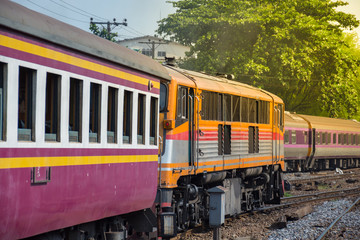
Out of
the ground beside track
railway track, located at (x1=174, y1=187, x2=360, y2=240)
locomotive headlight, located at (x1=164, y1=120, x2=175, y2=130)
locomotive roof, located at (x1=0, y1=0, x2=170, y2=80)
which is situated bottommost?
the ground beside track

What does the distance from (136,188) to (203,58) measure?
27828 mm

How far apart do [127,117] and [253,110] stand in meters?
7.73

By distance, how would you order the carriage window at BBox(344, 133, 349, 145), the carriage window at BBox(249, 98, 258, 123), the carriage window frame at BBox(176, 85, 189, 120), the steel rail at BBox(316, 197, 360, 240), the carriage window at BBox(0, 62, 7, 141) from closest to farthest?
the carriage window at BBox(0, 62, 7, 141) < the carriage window frame at BBox(176, 85, 189, 120) < the steel rail at BBox(316, 197, 360, 240) < the carriage window at BBox(249, 98, 258, 123) < the carriage window at BBox(344, 133, 349, 145)

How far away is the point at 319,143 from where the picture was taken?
39875 mm

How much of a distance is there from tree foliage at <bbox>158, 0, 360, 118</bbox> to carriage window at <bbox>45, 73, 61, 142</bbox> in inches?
1090

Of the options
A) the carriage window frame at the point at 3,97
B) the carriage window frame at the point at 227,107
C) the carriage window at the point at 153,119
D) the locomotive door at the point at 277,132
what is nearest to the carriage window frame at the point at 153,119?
the carriage window at the point at 153,119

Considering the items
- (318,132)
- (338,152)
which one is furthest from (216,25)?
(338,152)

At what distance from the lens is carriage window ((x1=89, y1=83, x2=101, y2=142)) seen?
7586 millimetres

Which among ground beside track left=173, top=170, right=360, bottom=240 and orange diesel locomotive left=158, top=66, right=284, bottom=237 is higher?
orange diesel locomotive left=158, top=66, right=284, bottom=237

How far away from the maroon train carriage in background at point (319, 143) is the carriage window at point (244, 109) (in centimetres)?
1975

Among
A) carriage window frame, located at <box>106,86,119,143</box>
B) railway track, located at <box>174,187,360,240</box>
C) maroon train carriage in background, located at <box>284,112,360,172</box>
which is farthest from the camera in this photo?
maroon train carriage in background, located at <box>284,112,360,172</box>

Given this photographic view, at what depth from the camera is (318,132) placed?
1567 inches

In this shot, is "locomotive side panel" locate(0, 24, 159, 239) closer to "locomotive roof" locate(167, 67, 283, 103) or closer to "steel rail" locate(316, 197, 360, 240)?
"locomotive roof" locate(167, 67, 283, 103)

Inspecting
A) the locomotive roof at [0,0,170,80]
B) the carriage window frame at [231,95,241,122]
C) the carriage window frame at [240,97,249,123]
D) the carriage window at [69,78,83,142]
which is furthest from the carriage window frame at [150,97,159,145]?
the carriage window frame at [240,97,249,123]
